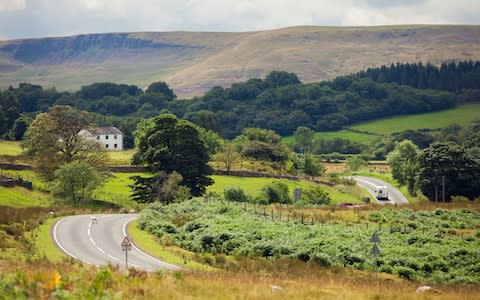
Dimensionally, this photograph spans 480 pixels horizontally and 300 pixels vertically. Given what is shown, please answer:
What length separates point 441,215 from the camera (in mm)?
62688

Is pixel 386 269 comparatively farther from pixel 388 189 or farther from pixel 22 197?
pixel 388 189

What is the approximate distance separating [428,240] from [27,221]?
24377 millimetres

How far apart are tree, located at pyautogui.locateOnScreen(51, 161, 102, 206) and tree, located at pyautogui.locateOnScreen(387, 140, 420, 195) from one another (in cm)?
4272

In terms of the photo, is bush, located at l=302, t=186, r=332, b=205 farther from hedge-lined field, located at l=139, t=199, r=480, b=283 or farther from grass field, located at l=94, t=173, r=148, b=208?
hedge-lined field, located at l=139, t=199, r=480, b=283

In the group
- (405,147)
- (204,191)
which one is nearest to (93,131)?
(204,191)

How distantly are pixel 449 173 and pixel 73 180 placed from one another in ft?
139

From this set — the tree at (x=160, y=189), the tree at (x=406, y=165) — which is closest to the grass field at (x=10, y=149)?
the tree at (x=160, y=189)

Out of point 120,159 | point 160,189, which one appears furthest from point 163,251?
point 120,159

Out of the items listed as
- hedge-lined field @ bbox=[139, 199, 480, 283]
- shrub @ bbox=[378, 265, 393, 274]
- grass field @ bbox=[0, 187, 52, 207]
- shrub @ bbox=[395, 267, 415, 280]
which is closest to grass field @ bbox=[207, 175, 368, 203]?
grass field @ bbox=[0, 187, 52, 207]

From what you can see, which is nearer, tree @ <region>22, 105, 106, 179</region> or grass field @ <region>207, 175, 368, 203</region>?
tree @ <region>22, 105, 106, 179</region>

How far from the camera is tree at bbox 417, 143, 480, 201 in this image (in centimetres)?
8975

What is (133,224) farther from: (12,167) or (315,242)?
(12,167)

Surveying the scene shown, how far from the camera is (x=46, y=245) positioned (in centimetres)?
4191

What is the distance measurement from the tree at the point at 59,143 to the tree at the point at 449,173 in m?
36.6
